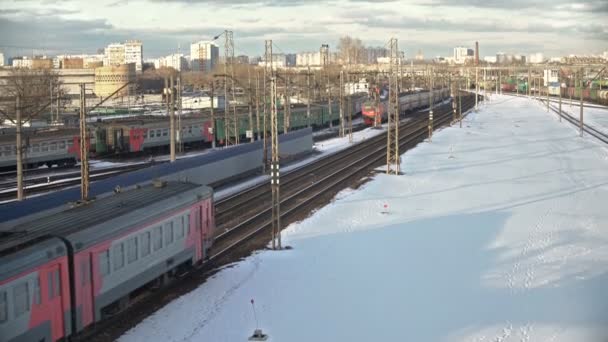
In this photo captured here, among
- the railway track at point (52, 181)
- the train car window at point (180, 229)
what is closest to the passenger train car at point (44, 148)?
the railway track at point (52, 181)

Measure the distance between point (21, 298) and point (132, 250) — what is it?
4.12 meters

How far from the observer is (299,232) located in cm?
2584

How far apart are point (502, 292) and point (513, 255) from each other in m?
4.21

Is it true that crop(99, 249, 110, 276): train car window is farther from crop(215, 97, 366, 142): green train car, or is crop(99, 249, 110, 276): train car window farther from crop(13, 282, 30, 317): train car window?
crop(215, 97, 366, 142): green train car

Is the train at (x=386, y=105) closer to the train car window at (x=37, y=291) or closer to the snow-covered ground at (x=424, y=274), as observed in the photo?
the snow-covered ground at (x=424, y=274)

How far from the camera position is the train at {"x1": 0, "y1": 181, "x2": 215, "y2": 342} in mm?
12750

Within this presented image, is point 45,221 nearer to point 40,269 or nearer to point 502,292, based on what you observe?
point 40,269

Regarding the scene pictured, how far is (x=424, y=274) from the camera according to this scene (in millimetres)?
20859

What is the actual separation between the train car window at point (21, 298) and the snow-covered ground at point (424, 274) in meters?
2.98

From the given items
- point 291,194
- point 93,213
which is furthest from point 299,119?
point 93,213

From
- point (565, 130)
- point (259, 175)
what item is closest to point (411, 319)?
point (259, 175)

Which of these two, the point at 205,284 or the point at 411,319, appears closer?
the point at 411,319

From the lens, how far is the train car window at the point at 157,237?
57.7 feet

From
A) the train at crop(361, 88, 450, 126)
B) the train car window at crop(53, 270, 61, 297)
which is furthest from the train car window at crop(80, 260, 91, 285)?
the train at crop(361, 88, 450, 126)
